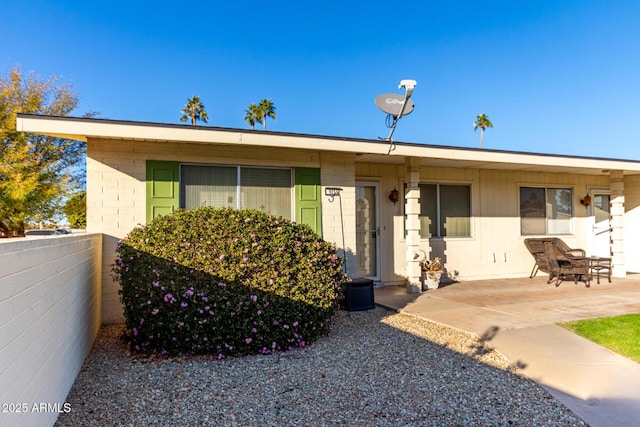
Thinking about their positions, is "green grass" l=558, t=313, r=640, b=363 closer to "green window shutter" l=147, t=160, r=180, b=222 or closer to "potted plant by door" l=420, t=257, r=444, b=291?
"potted plant by door" l=420, t=257, r=444, b=291

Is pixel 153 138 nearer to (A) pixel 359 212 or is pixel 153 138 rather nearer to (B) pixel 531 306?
(A) pixel 359 212

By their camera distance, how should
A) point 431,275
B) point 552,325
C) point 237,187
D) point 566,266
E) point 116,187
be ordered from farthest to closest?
point 566,266, point 431,275, point 237,187, point 116,187, point 552,325

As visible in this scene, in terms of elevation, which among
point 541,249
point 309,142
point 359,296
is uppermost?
point 309,142

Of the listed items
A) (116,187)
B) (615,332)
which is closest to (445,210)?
(615,332)

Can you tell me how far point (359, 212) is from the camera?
7.89 metres

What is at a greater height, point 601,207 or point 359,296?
point 601,207

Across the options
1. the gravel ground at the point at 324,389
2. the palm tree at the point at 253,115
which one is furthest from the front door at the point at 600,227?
the palm tree at the point at 253,115

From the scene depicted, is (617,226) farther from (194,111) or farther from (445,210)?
(194,111)

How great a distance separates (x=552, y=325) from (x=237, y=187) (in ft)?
16.3

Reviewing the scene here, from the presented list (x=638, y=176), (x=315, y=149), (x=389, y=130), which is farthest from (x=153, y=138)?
(x=638, y=176)

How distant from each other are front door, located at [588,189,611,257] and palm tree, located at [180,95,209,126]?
26107mm

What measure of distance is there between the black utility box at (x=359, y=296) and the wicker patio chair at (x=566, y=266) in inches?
188

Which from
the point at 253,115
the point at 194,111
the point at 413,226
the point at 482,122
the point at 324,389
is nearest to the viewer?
the point at 324,389

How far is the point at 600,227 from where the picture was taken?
10.4 m
